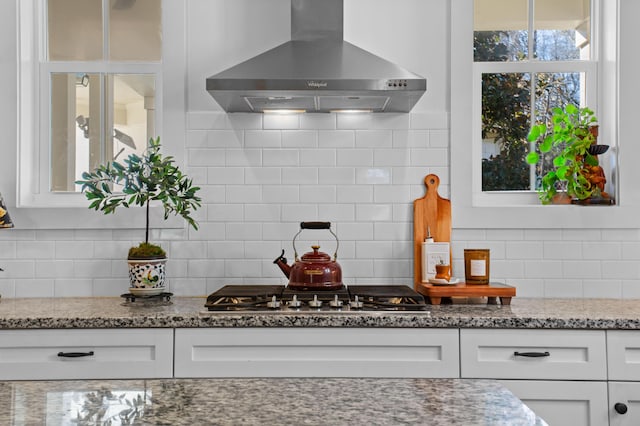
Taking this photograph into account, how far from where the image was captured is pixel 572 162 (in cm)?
312

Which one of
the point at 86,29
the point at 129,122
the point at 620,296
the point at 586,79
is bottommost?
the point at 620,296

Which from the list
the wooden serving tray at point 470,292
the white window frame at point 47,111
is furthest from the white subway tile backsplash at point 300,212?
the wooden serving tray at point 470,292

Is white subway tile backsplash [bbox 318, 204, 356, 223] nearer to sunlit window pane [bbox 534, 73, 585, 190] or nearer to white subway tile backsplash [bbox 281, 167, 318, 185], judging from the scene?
white subway tile backsplash [bbox 281, 167, 318, 185]

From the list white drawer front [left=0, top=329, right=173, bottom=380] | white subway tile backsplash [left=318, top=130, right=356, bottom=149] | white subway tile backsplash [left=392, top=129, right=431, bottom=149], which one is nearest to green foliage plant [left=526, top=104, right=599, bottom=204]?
white subway tile backsplash [left=392, top=129, right=431, bottom=149]

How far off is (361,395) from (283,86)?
170 cm

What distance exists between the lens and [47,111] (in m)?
3.20

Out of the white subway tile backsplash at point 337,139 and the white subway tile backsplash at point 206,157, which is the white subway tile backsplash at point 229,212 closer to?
the white subway tile backsplash at point 206,157

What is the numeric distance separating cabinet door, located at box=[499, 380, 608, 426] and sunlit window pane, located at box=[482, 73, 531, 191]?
1.20m

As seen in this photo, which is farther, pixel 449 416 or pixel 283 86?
pixel 283 86

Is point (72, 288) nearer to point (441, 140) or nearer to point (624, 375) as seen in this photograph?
point (441, 140)

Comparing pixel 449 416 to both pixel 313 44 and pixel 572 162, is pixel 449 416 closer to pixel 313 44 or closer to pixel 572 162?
pixel 313 44

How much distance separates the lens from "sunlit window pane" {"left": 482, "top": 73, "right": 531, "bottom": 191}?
3.24 meters

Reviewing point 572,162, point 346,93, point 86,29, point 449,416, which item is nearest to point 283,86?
point 346,93

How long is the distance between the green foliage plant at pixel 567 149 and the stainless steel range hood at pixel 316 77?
748 mm
